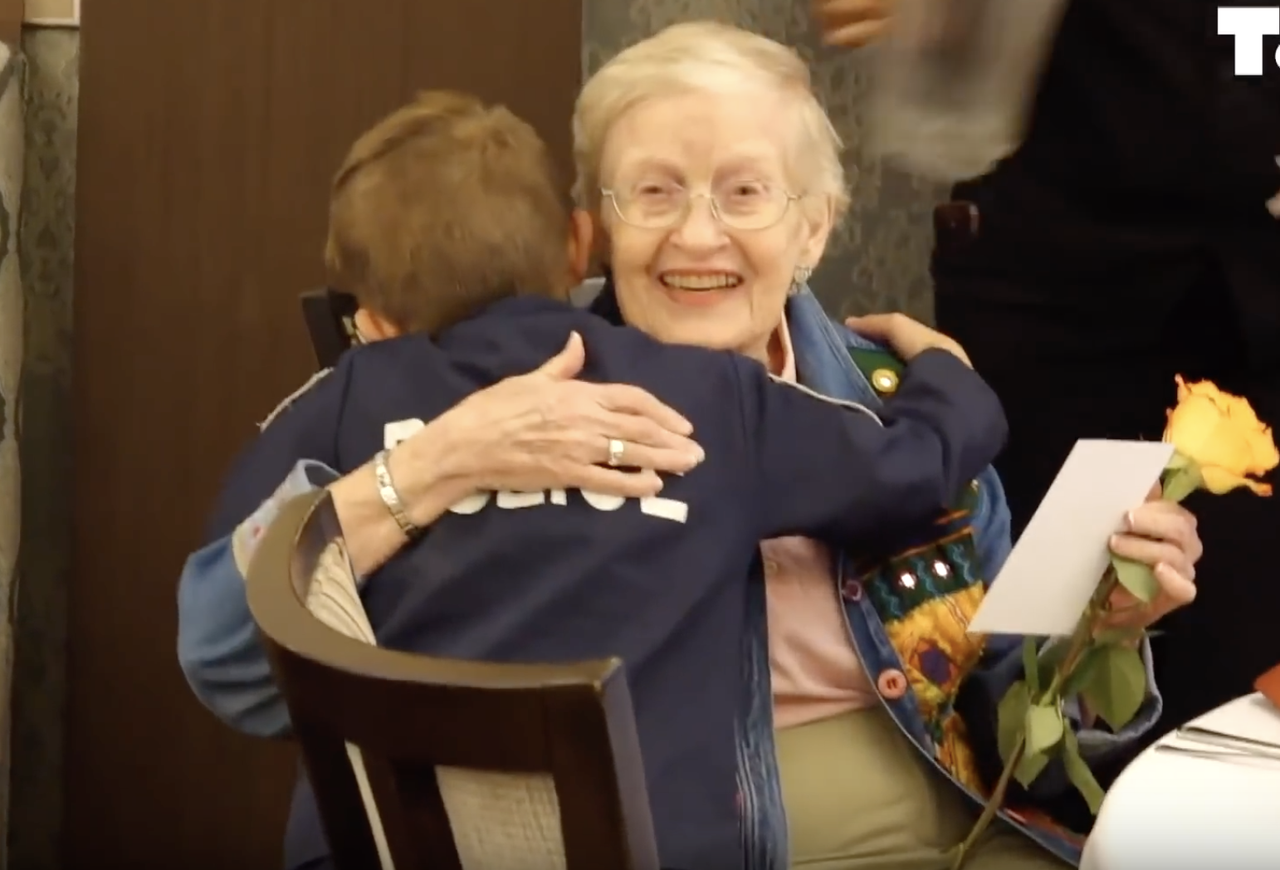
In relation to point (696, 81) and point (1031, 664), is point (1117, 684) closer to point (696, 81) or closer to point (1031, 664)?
point (1031, 664)

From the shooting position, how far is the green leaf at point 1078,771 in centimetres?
128

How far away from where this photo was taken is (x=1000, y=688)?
143cm

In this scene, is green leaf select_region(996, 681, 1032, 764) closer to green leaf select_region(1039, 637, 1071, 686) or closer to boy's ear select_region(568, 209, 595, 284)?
green leaf select_region(1039, 637, 1071, 686)

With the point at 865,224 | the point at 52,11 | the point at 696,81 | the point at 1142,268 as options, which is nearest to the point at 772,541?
the point at 696,81

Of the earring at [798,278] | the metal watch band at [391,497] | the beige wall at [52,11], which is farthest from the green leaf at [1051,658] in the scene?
the beige wall at [52,11]

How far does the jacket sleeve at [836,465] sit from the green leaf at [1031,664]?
0.47ft

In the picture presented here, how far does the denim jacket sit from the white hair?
0.17 m

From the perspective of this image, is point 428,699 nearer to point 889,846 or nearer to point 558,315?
point 558,315

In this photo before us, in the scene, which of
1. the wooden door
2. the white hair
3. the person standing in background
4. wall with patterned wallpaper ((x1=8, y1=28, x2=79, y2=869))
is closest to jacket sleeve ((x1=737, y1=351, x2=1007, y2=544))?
the white hair

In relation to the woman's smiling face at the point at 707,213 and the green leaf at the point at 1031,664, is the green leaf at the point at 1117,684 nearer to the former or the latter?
the green leaf at the point at 1031,664

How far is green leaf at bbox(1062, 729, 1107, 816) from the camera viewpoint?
1.28 meters

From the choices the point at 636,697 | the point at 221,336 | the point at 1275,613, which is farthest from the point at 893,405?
the point at 221,336

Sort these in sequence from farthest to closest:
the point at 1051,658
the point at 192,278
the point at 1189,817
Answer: the point at 192,278, the point at 1051,658, the point at 1189,817

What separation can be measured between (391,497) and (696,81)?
525 millimetres
